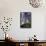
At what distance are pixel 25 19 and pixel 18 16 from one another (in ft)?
0.90

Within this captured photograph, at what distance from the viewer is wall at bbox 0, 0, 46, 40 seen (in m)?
4.55

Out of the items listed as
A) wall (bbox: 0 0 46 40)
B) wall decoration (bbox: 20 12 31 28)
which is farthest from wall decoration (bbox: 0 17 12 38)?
wall decoration (bbox: 20 12 31 28)

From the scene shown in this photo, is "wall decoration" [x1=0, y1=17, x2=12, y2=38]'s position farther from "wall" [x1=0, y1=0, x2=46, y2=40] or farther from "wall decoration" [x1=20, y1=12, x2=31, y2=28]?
"wall decoration" [x1=20, y1=12, x2=31, y2=28]

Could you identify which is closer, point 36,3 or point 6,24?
point 6,24

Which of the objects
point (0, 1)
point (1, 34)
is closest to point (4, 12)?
point (0, 1)

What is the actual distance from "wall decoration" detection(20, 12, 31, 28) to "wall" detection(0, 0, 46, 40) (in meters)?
0.11

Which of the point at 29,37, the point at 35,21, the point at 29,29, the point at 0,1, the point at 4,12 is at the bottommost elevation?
the point at 29,37

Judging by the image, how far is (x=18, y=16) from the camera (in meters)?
4.58

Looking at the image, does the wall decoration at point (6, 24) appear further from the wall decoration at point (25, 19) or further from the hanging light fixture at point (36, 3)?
the hanging light fixture at point (36, 3)

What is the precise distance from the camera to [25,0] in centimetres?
460

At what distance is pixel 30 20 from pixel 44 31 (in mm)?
641

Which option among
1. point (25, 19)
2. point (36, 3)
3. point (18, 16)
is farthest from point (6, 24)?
point (36, 3)

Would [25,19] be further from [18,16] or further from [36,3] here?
[36,3]

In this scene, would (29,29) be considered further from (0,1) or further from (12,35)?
(0,1)
